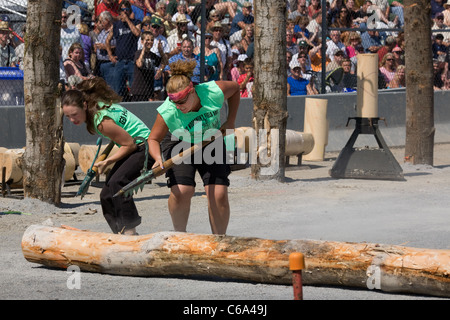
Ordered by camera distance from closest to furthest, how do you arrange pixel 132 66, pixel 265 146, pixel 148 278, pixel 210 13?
1. pixel 148 278
2. pixel 265 146
3. pixel 132 66
4. pixel 210 13

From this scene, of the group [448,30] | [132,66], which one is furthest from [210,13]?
[448,30]

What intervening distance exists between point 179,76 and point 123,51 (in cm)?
703

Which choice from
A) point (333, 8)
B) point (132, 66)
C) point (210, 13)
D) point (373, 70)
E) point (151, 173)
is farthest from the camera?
point (333, 8)

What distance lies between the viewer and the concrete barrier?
40.6ft

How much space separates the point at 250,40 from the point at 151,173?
9270 mm

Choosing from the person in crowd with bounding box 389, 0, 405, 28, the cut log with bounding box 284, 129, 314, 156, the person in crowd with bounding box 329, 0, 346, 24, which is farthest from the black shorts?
the person in crowd with bounding box 389, 0, 405, 28

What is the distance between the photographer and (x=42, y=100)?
31.0 ft

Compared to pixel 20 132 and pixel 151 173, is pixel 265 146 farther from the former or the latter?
pixel 151 173

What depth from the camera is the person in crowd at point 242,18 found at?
15.8 m

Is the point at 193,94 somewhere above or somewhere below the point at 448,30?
below

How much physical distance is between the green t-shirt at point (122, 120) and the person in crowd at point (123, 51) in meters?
6.40

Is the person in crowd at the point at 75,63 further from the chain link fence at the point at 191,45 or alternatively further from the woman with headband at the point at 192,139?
the woman with headband at the point at 192,139

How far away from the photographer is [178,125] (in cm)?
672

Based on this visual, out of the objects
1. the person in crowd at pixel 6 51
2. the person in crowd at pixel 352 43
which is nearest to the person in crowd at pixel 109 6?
the person in crowd at pixel 6 51
